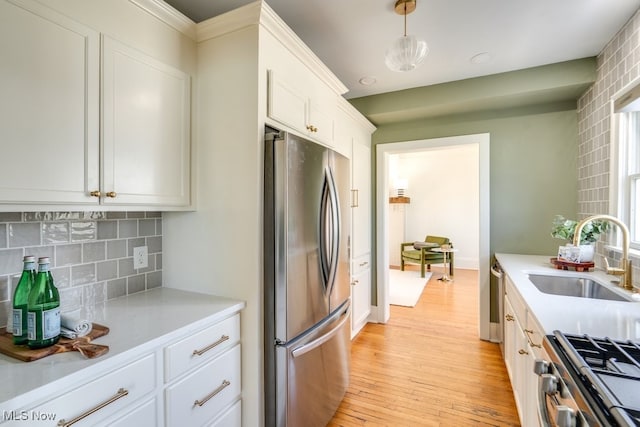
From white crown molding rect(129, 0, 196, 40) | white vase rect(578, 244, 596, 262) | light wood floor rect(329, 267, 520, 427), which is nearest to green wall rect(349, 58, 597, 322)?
light wood floor rect(329, 267, 520, 427)

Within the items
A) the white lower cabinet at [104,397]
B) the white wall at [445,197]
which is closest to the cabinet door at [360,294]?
the white lower cabinet at [104,397]

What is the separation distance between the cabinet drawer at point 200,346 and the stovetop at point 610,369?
1.29 m

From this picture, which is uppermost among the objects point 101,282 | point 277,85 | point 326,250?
point 277,85

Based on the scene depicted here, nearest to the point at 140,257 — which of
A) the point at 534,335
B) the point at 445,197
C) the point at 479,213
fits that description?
the point at 534,335

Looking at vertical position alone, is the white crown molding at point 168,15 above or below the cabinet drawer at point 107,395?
above

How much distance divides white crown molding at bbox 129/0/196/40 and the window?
2.67 m

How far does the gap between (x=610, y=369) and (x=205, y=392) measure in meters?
1.41

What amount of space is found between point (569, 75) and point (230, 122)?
276 centimetres

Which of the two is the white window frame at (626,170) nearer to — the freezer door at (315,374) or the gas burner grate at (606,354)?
the gas burner grate at (606,354)

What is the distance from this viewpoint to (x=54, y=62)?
108 centimetres

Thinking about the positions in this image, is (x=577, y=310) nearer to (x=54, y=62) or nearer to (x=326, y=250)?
(x=326, y=250)

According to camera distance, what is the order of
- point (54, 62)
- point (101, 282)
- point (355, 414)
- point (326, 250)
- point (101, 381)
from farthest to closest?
point (355, 414)
point (326, 250)
point (101, 282)
point (54, 62)
point (101, 381)

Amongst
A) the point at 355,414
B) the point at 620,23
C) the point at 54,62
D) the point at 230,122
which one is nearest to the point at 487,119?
the point at 620,23

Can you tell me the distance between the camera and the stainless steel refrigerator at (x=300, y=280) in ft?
4.84
